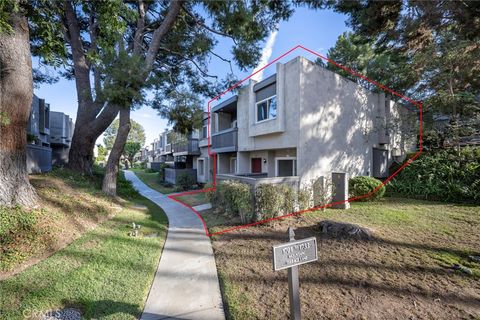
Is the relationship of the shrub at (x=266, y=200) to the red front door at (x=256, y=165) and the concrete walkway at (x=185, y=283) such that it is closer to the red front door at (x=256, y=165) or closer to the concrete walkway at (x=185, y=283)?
the concrete walkway at (x=185, y=283)

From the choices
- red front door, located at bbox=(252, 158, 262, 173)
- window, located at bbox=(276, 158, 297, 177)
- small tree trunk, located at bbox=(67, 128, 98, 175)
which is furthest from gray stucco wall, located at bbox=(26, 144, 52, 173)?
window, located at bbox=(276, 158, 297, 177)

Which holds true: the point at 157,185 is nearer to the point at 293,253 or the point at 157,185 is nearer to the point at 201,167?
the point at 201,167

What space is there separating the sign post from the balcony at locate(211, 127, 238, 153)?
10.4 metres

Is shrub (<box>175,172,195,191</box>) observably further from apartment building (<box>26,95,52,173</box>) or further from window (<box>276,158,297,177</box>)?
window (<box>276,158,297,177</box>)

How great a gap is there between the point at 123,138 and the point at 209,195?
4743 mm

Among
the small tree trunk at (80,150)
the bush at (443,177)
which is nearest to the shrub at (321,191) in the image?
the bush at (443,177)

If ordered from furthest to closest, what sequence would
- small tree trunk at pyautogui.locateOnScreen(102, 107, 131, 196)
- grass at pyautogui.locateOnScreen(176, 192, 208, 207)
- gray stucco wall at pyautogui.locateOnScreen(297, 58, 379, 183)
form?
grass at pyautogui.locateOnScreen(176, 192, 208, 207) → small tree trunk at pyautogui.locateOnScreen(102, 107, 131, 196) → gray stucco wall at pyautogui.locateOnScreen(297, 58, 379, 183)

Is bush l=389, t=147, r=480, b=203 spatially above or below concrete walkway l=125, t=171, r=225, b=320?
above

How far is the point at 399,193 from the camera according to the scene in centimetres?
1032

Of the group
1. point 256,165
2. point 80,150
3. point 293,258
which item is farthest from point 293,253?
point 80,150

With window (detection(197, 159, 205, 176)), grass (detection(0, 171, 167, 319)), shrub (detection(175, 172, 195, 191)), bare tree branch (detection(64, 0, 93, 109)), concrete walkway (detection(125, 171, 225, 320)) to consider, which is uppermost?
bare tree branch (detection(64, 0, 93, 109))

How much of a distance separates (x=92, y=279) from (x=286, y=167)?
8274mm

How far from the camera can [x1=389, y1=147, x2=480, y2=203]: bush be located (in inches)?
336

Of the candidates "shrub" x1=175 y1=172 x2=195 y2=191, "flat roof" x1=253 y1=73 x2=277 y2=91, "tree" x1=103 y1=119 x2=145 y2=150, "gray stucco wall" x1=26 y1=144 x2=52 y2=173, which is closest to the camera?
"flat roof" x1=253 y1=73 x2=277 y2=91
